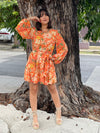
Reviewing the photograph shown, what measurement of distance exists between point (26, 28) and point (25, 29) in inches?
0.9

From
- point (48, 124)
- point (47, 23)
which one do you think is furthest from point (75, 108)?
point (47, 23)

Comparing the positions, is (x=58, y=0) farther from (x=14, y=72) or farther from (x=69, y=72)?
(x=14, y=72)

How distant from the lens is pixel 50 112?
4.18m

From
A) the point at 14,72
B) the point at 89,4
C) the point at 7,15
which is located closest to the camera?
the point at 89,4

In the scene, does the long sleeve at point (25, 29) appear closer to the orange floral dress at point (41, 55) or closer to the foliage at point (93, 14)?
the orange floral dress at point (41, 55)

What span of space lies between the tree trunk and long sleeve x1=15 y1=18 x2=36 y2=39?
73 cm

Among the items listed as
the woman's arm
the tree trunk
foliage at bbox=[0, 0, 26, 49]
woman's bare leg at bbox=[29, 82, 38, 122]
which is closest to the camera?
the woman's arm

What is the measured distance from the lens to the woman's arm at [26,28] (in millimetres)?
3273

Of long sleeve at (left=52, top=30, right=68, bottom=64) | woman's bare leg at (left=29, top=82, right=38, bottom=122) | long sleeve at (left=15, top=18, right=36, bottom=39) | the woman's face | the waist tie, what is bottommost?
woman's bare leg at (left=29, top=82, right=38, bottom=122)

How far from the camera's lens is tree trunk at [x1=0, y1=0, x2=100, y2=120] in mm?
3977

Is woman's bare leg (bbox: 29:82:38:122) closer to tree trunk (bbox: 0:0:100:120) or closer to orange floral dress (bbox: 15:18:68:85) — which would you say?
orange floral dress (bbox: 15:18:68:85)

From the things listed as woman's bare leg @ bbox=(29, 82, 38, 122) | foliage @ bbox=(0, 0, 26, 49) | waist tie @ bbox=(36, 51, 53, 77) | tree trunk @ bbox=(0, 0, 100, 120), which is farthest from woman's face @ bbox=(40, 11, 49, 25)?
foliage @ bbox=(0, 0, 26, 49)

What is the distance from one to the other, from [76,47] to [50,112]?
1.45 meters

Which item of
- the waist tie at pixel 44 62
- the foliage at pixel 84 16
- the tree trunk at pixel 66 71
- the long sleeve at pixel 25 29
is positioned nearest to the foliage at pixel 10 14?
the foliage at pixel 84 16
